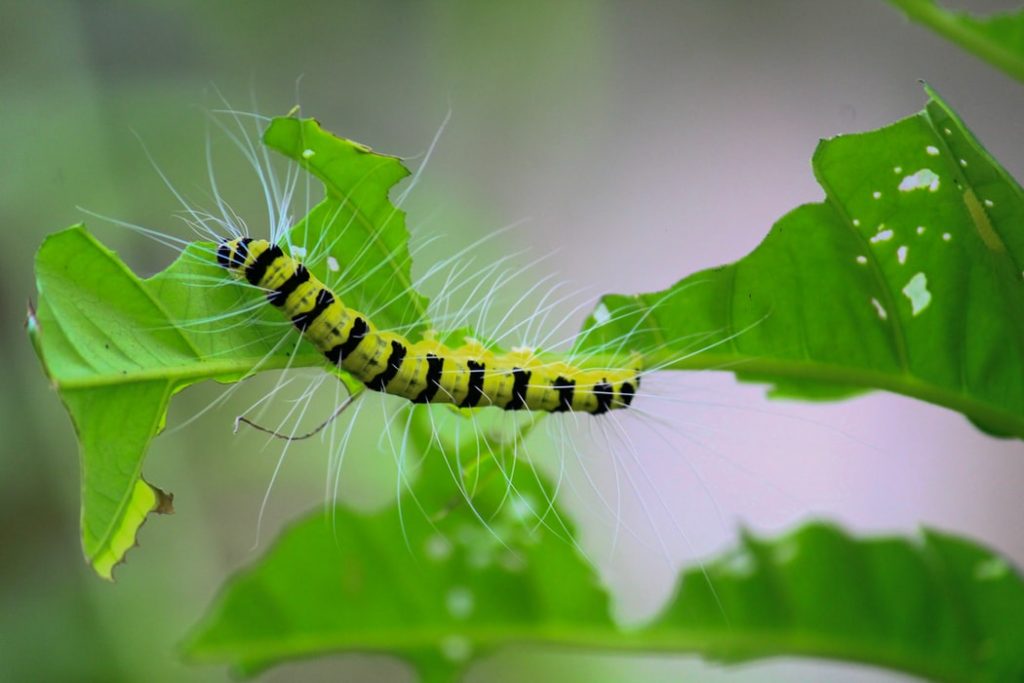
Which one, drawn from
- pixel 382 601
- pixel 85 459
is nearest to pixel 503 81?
pixel 382 601

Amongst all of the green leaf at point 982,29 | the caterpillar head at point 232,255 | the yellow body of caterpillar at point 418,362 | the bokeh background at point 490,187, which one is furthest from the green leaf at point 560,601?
the bokeh background at point 490,187

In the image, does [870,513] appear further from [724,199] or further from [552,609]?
[552,609]

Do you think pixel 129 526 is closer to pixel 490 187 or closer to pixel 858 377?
pixel 858 377

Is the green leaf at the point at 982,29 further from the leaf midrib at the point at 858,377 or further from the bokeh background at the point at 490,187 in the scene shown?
the bokeh background at the point at 490,187

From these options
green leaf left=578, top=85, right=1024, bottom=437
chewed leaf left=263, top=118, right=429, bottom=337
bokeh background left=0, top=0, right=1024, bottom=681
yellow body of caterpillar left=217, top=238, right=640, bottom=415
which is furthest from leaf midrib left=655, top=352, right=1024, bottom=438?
bokeh background left=0, top=0, right=1024, bottom=681

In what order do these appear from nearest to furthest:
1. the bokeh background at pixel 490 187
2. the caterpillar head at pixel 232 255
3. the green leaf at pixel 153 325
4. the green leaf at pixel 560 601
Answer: the green leaf at pixel 153 325 → the caterpillar head at pixel 232 255 → the green leaf at pixel 560 601 → the bokeh background at pixel 490 187

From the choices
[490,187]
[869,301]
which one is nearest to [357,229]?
[869,301]

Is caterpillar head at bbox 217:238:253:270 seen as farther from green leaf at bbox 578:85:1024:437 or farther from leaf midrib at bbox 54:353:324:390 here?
green leaf at bbox 578:85:1024:437
